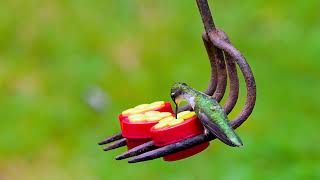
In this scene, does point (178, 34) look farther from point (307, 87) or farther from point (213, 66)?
point (213, 66)

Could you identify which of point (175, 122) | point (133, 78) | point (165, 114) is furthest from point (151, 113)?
point (133, 78)

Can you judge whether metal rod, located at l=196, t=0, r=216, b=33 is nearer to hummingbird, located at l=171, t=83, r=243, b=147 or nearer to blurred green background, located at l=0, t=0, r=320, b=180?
hummingbird, located at l=171, t=83, r=243, b=147

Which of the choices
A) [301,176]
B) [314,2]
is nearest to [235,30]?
[314,2]

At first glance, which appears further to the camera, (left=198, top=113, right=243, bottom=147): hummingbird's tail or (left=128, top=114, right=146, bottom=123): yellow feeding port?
(left=128, top=114, right=146, bottom=123): yellow feeding port

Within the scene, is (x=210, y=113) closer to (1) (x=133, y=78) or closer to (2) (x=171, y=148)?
(2) (x=171, y=148)

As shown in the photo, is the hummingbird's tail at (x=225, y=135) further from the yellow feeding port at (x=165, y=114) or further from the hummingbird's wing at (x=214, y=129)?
the yellow feeding port at (x=165, y=114)

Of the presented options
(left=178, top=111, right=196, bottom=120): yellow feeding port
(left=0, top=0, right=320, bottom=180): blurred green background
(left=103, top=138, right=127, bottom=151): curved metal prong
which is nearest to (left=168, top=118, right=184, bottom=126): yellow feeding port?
(left=178, top=111, right=196, bottom=120): yellow feeding port

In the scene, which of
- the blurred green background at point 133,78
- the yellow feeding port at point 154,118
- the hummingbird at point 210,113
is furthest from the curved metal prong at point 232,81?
the blurred green background at point 133,78
